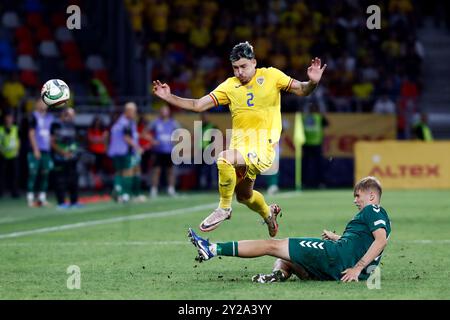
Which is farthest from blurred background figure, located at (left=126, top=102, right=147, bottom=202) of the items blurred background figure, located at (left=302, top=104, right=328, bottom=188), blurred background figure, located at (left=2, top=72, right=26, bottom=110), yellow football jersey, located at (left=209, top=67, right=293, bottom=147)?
yellow football jersey, located at (left=209, top=67, right=293, bottom=147)

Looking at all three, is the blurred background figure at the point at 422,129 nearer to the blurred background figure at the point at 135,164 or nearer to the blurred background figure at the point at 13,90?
the blurred background figure at the point at 135,164

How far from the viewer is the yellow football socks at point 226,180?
1185 centimetres

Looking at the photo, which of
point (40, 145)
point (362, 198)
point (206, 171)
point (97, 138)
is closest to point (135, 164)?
point (40, 145)

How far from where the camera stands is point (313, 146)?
90.0 feet

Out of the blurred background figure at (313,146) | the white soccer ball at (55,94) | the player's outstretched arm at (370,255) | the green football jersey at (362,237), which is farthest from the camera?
the blurred background figure at (313,146)

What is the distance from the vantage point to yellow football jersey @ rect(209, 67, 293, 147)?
475 inches

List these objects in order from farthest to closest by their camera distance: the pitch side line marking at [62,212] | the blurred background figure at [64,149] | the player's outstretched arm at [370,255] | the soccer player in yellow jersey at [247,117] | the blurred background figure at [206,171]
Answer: the blurred background figure at [206,171] < the blurred background figure at [64,149] < the pitch side line marking at [62,212] < the soccer player in yellow jersey at [247,117] < the player's outstretched arm at [370,255]

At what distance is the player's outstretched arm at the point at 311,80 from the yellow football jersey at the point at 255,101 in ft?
0.46

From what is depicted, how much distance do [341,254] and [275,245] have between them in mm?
587

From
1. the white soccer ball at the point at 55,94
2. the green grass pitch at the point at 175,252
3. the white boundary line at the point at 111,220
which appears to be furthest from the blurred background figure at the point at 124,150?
the white soccer ball at the point at 55,94

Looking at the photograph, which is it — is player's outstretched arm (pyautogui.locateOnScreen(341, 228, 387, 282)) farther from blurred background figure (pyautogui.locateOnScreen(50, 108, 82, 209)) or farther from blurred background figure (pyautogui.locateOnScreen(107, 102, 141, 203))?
blurred background figure (pyautogui.locateOnScreen(107, 102, 141, 203))
